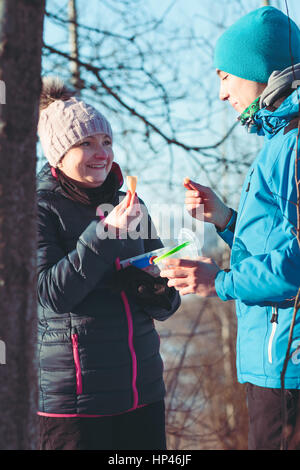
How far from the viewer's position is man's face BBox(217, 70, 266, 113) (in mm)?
2037

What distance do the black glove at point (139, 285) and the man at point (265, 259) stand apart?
215 millimetres

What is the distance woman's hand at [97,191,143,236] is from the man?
0.70 ft

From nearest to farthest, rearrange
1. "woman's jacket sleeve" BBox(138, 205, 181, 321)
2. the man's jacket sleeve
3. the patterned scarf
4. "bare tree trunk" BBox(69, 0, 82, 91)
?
the man's jacket sleeve → the patterned scarf → "woman's jacket sleeve" BBox(138, 205, 181, 321) → "bare tree trunk" BBox(69, 0, 82, 91)

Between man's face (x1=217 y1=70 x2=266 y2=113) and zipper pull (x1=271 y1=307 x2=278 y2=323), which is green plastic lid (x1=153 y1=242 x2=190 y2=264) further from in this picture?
man's face (x1=217 y1=70 x2=266 y2=113)

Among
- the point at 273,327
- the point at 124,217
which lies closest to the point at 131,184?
the point at 124,217

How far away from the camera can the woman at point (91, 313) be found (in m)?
2.01

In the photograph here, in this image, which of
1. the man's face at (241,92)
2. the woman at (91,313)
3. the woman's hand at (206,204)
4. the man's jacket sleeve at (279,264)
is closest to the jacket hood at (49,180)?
the woman at (91,313)

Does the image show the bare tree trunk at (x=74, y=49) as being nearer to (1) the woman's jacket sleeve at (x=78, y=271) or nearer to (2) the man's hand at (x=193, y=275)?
(1) the woman's jacket sleeve at (x=78, y=271)

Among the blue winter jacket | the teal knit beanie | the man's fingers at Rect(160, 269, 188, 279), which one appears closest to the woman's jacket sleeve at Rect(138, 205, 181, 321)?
the man's fingers at Rect(160, 269, 188, 279)

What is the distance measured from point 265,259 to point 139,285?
1.95 feet

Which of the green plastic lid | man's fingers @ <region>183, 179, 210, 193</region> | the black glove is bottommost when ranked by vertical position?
the black glove
